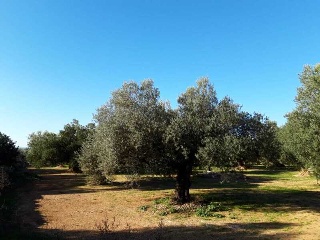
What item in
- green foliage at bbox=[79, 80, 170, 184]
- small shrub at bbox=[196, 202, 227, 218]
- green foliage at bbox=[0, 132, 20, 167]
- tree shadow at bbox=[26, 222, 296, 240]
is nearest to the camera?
tree shadow at bbox=[26, 222, 296, 240]

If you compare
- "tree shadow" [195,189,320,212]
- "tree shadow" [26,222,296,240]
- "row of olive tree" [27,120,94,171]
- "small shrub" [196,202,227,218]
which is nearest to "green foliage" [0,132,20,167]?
"row of olive tree" [27,120,94,171]

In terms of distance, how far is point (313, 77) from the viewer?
26.0 metres

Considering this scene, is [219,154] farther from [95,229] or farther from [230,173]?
[95,229]

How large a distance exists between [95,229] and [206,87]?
1531 cm

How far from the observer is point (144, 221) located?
22922mm

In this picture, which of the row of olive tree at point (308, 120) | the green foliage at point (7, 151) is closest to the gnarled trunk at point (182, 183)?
the row of olive tree at point (308, 120)

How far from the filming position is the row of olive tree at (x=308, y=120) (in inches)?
979

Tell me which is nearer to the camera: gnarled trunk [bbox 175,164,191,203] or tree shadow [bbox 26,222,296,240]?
tree shadow [bbox 26,222,296,240]

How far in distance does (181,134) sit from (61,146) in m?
44.3

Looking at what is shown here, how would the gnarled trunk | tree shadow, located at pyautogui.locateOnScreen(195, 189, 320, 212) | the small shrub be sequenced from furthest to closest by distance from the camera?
the gnarled trunk, tree shadow, located at pyautogui.locateOnScreen(195, 189, 320, 212), the small shrub

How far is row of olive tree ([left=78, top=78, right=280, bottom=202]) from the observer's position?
994 inches

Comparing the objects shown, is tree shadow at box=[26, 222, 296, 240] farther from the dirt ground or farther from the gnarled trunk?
the gnarled trunk

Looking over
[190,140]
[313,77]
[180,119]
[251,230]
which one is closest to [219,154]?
[190,140]

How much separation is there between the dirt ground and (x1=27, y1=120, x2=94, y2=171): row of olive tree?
28.9m
